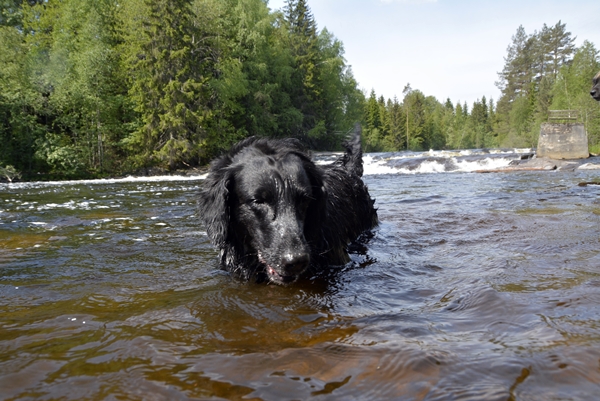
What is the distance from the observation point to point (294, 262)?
3.04 metres

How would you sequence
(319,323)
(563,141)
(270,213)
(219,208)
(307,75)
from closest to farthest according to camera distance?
(319,323) → (270,213) → (219,208) → (563,141) → (307,75)

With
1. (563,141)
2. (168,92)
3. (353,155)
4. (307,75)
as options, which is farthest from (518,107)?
(353,155)

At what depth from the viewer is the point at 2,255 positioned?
5129mm

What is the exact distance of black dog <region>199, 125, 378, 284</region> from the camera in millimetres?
3352

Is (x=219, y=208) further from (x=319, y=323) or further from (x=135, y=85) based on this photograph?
(x=135, y=85)

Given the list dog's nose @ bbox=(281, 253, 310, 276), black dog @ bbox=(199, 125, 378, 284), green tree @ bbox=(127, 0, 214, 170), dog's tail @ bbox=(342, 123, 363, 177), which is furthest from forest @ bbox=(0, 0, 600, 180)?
dog's nose @ bbox=(281, 253, 310, 276)

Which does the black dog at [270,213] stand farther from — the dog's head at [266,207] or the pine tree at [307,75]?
the pine tree at [307,75]

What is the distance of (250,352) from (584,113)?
2181 inches

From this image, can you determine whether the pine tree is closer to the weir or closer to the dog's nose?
the weir

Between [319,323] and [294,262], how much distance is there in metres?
0.51

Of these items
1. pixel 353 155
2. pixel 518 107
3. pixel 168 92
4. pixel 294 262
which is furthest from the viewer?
pixel 518 107

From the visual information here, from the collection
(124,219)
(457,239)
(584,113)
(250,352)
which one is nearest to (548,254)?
(457,239)

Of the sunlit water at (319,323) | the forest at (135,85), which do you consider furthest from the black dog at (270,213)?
the forest at (135,85)

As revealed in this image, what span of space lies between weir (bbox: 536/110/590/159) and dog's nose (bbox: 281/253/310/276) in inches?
1072
